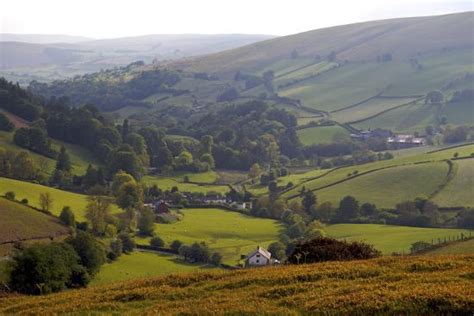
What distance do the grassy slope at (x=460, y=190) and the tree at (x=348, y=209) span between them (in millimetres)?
10603

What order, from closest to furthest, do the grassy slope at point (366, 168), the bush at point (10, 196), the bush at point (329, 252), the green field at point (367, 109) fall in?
the bush at point (329, 252) < the bush at point (10, 196) < the grassy slope at point (366, 168) < the green field at point (367, 109)

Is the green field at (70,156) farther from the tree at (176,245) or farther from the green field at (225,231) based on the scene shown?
the tree at (176,245)

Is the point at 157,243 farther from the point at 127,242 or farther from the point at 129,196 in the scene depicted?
the point at 129,196

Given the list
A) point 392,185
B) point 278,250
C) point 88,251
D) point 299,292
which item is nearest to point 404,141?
point 392,185

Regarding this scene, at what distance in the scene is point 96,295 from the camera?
23.2 m

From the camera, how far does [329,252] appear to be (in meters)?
26.7

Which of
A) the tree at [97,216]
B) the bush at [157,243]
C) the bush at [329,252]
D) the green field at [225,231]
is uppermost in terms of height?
the bush at [329,252]

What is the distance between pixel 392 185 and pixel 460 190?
10.7 m

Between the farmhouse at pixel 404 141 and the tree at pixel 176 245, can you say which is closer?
the tree at pixel 176 245

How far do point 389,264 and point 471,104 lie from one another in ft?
511

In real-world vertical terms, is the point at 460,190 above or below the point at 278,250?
above

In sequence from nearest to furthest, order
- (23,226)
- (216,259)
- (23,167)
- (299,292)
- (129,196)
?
1. (299,292)
2. (216,259)
3. (23,226)
4. (129,196)
5. (23,167)

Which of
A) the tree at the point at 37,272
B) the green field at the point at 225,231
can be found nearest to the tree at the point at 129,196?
the green field at the point at 225,231

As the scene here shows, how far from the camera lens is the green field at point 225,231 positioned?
69819 millimetres
